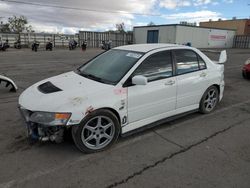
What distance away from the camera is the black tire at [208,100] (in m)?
4.52

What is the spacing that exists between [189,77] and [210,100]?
105 centimetres

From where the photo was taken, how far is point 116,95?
3.09 metres

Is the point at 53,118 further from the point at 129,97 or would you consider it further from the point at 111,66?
the point at 111,66

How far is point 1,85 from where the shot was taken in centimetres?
711

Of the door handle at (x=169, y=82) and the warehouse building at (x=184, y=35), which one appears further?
the warehouse building at (x=184, y=35)

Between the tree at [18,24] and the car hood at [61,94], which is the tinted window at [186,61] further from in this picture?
the tree at [18,24]

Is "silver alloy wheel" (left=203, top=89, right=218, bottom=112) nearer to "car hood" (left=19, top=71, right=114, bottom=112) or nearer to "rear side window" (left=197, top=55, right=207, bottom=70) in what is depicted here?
"rear side window" (left=197, top=55, right=207, bottom=70)

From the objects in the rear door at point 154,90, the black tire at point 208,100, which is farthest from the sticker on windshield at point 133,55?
the black tire at point 208,100

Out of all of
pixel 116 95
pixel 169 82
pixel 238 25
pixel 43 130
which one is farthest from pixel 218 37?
pixel 43 130

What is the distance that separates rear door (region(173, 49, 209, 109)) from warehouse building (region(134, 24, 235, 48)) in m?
27.1

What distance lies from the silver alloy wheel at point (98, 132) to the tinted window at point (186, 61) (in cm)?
171

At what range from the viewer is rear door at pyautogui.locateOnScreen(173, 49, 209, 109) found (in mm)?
3949

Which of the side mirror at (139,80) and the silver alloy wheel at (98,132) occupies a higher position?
the side mirror at (139,80)

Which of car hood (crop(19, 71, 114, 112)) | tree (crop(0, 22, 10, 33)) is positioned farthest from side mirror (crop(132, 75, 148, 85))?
tree (crop(0, 22, 10, 33))
